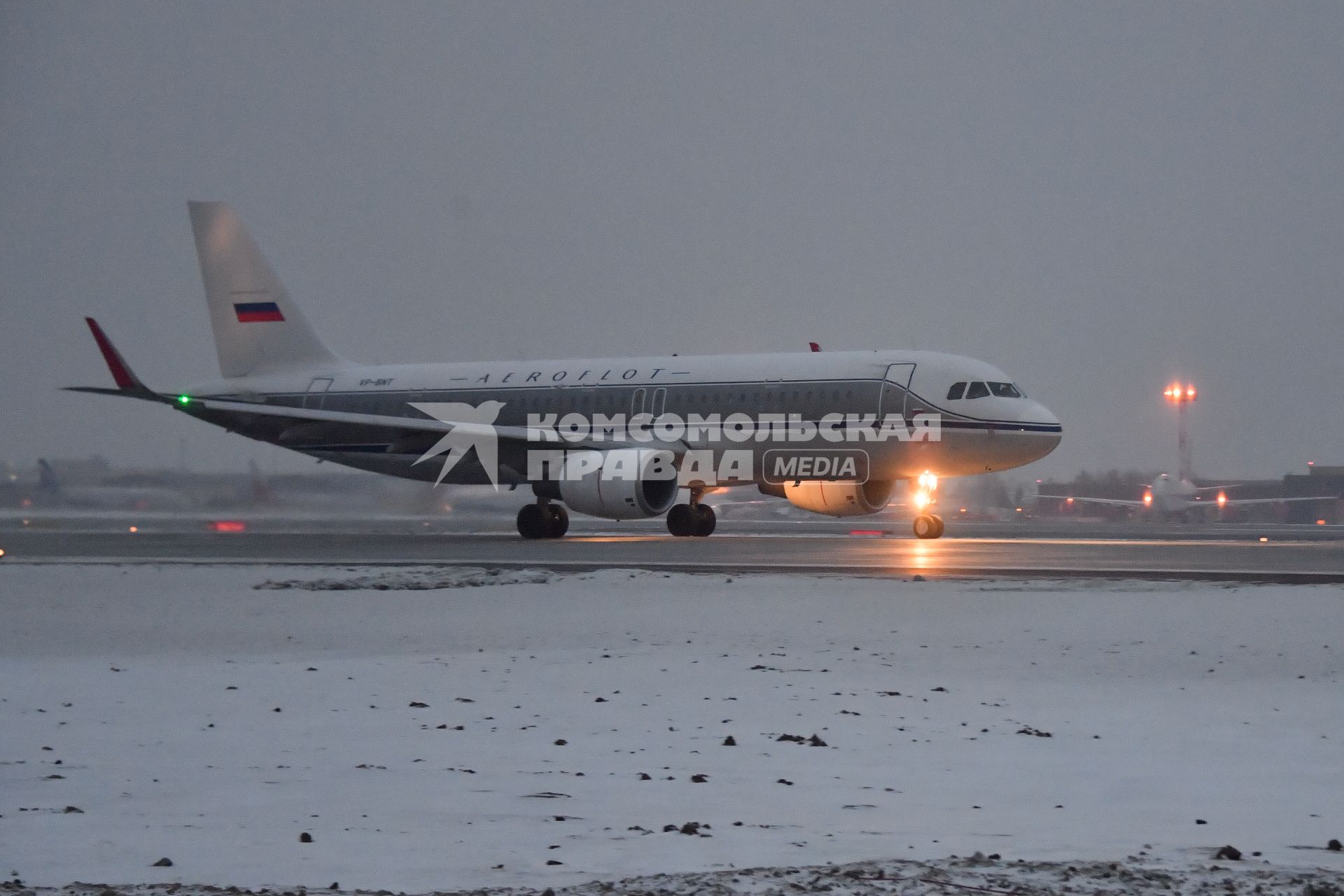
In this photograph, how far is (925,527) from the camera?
3080 centimetres

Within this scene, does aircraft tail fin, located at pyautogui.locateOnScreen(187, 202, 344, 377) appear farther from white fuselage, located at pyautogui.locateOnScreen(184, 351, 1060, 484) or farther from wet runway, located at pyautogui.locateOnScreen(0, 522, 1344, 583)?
wet runway, located at pyautogui.locateOnScreen(0, 522, 1344, 583)

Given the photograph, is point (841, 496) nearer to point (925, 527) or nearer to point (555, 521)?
point (925, 527)

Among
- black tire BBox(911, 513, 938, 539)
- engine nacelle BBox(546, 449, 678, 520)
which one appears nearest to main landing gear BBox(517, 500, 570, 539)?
engine nacelle BBox(546, 449, 678, 520)

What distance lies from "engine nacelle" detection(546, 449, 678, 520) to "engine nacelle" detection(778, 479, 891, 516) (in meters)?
3.48

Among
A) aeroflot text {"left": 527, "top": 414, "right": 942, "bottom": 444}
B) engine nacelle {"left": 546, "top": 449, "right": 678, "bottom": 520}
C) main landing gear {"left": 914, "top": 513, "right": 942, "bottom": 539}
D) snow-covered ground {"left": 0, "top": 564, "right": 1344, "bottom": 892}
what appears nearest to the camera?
snow-covered ground {"left": 0, "top": 564, "right": 1344, "bottom": 892}

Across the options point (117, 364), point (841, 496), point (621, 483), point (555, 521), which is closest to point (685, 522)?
point (555, 521)

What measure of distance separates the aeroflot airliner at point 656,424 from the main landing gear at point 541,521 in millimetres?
45

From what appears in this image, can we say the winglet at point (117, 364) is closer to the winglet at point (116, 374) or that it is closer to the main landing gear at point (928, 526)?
the winglet at point (116, 374)

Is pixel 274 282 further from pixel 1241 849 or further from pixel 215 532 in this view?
pixel 1241 849

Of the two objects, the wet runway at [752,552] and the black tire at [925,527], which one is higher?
the black tire at [925,527]

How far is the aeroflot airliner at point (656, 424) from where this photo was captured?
29.2m

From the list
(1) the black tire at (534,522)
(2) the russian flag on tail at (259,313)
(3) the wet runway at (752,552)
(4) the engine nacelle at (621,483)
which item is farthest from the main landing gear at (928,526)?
(2) the russian flag on tail at (259,313)

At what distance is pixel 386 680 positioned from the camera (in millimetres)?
11586

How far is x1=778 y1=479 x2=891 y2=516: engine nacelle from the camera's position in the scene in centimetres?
3191
